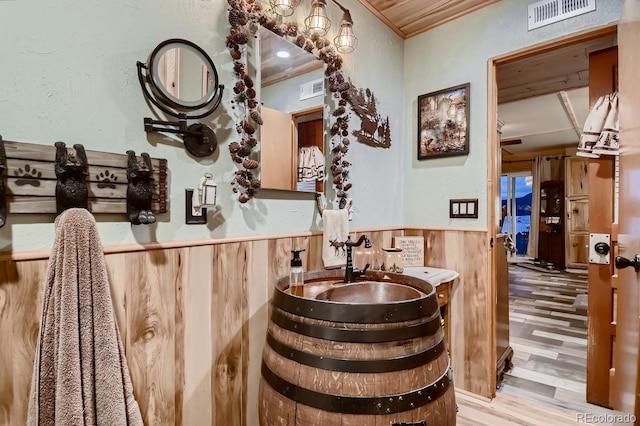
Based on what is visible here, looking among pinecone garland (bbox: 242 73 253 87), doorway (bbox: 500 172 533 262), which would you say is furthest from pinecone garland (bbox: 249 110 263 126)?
doorway (bbox: 500 172 533 262)

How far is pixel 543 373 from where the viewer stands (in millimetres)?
2416

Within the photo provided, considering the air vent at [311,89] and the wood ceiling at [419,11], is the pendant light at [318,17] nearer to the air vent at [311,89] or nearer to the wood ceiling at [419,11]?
the air vent at [311,89]

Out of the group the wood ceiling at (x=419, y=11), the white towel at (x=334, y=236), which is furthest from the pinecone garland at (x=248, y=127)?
the wood ceiling at (x=419, y=11)

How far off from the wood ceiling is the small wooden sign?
1494 mm

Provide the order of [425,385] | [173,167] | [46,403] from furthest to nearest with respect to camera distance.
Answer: [173,167], [425,385], [46,403]

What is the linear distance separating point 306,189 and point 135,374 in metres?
1.03

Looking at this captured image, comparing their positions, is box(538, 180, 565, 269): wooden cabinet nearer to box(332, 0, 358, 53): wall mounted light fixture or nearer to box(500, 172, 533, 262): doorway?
box(500, 172, 533, 262): doorway

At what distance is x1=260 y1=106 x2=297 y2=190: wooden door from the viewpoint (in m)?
1.47

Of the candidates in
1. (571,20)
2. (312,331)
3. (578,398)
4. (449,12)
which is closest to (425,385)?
(312,331)

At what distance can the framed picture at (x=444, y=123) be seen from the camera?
2137mm

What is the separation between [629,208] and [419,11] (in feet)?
5.43

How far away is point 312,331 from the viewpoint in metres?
0.97

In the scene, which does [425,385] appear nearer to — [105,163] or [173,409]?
[173,409]

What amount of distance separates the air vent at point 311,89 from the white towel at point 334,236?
606 mm
